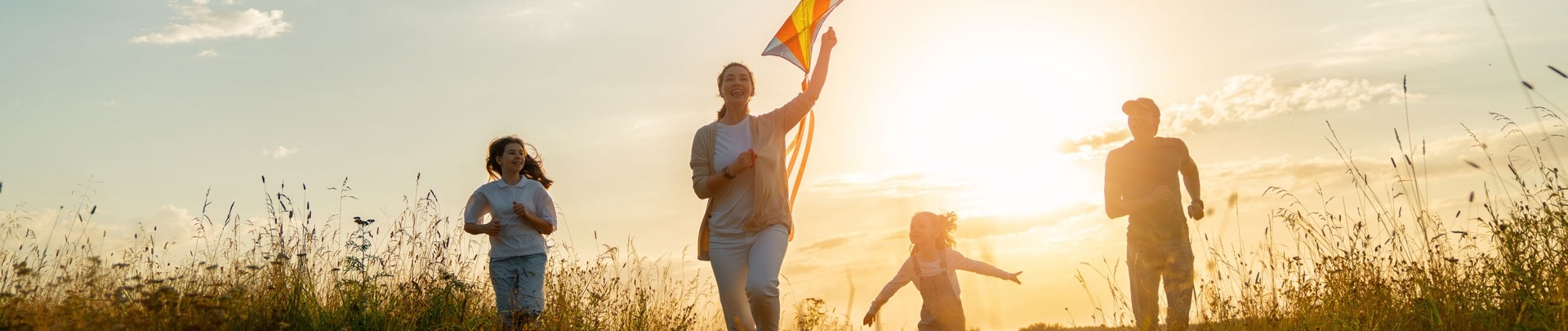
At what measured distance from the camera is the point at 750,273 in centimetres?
538

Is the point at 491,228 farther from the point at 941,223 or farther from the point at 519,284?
the point at 941,223

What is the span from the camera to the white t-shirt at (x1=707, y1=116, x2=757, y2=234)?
5469 mm

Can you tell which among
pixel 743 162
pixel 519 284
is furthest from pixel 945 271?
pixel 743 162

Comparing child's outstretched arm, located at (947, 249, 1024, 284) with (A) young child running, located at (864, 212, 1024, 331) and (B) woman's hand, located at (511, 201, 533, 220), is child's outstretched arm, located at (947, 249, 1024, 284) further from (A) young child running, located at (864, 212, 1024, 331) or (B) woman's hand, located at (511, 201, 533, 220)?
(B) woman's hand, located at (511, 201, 533, 220)

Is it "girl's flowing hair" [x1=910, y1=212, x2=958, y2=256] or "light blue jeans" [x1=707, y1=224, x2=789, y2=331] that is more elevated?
"girl's flowing hair" [x1=910, y1=212, x2=958, y2=256]

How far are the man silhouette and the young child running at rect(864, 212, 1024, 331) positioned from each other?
0.95m

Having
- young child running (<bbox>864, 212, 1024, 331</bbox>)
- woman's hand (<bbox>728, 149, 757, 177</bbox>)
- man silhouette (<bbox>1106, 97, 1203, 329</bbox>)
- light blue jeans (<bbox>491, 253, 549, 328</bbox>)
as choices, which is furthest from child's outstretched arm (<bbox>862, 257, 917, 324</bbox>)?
woman's hand (<bbox>728, 149, 757, 177</bbox>)

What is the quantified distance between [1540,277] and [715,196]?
157 inches

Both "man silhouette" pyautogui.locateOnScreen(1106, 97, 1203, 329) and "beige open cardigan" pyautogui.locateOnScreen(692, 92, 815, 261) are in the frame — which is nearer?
"beige open cardigan" pyautogui.locateOnScreen(692, 92, 815, 261)

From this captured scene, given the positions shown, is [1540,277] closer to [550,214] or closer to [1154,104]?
[1154,104]

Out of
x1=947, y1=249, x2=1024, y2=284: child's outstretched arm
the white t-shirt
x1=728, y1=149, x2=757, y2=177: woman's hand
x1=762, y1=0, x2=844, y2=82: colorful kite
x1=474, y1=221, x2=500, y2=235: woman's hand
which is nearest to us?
x1=728, y1=149, x2=757, y2=177: woman's hand

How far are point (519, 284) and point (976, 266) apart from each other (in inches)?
123

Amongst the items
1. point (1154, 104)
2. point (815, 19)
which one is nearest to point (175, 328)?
point (815, 19)

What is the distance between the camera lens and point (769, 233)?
5.43 metres
